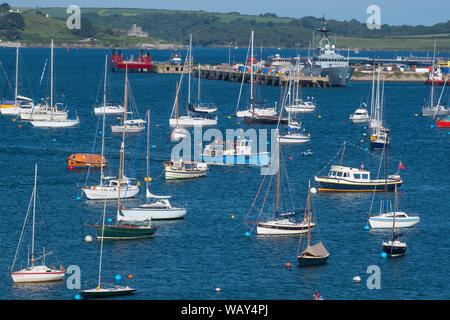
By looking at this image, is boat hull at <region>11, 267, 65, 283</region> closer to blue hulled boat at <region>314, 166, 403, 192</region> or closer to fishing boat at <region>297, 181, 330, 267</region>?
fishing boat at <region>297, 181, 330, 267</region>

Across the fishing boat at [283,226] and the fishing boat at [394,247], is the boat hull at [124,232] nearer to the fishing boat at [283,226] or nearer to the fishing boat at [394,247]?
the fishing boat at [283,226]

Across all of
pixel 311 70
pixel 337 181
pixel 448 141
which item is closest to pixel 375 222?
pixel 337 181

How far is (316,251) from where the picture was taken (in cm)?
4744

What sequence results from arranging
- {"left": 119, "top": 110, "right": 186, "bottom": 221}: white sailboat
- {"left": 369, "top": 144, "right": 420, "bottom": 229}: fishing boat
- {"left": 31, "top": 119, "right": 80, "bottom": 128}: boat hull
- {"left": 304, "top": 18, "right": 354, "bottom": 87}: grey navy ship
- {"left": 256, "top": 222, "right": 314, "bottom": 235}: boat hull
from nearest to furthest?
{"left": 256, "top": 222, "right": 314, "bottom": 235}: boat hull < {"left": 119, "top": 110, "right": 186, "bottom": 221}: white sailboat < {"left": 369, "top": 144, "right": 420, "bottom": 229}: fishing boat < {"left": 31, "top": 119, "right": 80, "bottom": 128}: boat hull < {"left": 304, "top": 18, "right": 354, "bottom": 87}: grey navy ship

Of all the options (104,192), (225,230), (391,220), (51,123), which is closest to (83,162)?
(104,192)

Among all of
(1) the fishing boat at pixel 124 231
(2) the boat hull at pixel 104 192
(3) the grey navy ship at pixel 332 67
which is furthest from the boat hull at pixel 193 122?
(3) the grey navy ship at pixel 332 67

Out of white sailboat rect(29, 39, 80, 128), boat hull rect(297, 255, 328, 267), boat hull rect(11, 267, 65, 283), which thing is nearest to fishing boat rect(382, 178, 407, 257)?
boat hull rect(297, 255, 328, 267)

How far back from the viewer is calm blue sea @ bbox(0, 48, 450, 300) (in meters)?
43.8

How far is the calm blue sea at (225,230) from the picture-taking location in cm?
4375

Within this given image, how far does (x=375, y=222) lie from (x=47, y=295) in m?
23.1

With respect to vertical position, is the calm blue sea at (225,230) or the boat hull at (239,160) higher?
the boat hull at (239,160)

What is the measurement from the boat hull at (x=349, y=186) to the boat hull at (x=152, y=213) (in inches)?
562

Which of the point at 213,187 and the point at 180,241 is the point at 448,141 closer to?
the point at 213,187

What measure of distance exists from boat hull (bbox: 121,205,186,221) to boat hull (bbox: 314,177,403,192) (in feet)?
46.8
